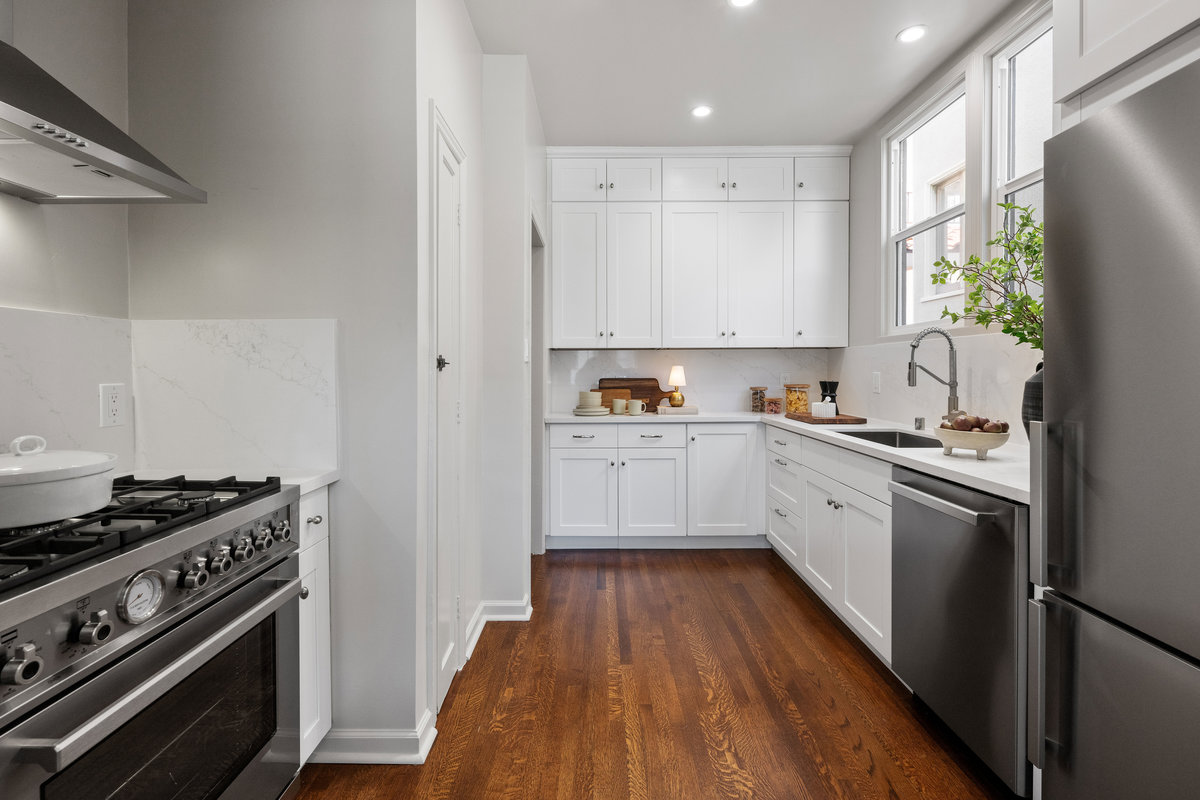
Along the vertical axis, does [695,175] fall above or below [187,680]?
above

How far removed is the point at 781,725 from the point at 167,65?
2.80 meters

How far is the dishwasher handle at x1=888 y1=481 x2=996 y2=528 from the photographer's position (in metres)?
1.68

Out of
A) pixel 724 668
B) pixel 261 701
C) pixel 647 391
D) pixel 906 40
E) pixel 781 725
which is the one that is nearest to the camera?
pixel 261 701

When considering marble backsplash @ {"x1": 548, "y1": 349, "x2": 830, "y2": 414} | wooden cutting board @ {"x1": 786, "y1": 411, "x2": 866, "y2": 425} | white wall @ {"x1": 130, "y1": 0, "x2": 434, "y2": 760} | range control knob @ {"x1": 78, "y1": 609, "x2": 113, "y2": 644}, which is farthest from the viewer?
marble backsplash @ {"x1": 548, "y1": 349, "x2": 830, "y2": 414}

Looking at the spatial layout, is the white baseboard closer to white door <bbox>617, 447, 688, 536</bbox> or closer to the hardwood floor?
the hardwood floor

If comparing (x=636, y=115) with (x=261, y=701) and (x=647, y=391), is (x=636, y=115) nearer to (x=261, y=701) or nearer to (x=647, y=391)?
(x=647, y=391)

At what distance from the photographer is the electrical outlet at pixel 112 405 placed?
1.70m

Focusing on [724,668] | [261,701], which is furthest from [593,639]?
[261,701]

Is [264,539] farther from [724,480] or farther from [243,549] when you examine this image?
[724,480]

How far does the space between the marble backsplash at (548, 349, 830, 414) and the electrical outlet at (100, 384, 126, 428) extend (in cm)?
292

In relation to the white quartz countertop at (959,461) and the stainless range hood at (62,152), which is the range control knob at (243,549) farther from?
the white quartz countertop at (959,461)

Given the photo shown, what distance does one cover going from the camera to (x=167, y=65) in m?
1.83

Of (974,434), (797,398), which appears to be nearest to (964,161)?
(974,434)

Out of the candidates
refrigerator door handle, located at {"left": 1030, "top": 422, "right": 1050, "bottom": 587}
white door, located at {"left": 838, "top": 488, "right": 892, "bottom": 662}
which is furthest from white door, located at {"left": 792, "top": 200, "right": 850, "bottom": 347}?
refrigerator door handle, located at {"left": 1030, "top": 422, "right": 1050, "bottom": 587}
